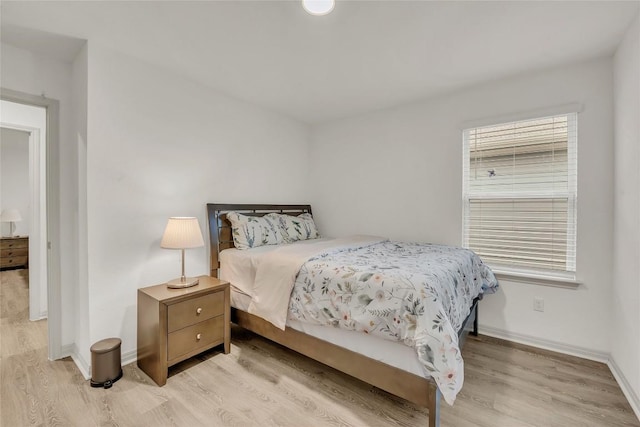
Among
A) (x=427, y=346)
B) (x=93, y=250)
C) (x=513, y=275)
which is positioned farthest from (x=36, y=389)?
(x=513, y=275)

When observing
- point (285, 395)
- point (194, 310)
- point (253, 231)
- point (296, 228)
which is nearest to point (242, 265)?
point (253, 231)

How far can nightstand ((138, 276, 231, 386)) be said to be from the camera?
1.98m

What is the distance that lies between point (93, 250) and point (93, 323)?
53 cm

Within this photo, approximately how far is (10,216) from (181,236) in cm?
541

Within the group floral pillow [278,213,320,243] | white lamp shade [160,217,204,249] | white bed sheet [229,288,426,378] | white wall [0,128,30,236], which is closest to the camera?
white bed sheet [229,288,426,378]

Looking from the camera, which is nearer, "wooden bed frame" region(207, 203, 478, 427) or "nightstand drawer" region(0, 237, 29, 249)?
"wooden bed frame" region(207, 203, 478, 427)

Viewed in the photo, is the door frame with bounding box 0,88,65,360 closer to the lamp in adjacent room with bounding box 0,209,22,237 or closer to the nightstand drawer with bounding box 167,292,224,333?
the nightstand drawer with bounding box 167,292,224,333

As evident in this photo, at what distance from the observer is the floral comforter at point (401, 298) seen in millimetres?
1434

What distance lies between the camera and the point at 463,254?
2434mm

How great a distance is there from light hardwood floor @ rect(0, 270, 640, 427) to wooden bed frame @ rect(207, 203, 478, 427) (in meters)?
0.21

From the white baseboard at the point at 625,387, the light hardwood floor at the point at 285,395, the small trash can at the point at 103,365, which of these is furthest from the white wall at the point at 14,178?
the white baseboard at the point at 625,387

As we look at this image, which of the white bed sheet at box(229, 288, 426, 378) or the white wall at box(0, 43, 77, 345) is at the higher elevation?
the white wall at box(0, 43, 77, 345)

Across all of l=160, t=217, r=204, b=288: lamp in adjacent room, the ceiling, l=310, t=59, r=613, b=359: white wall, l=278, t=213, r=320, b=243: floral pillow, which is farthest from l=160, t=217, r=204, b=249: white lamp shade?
l=310, t=59, r=613, b=359: white wall

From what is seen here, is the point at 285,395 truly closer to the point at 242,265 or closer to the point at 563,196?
the point at 242,265
